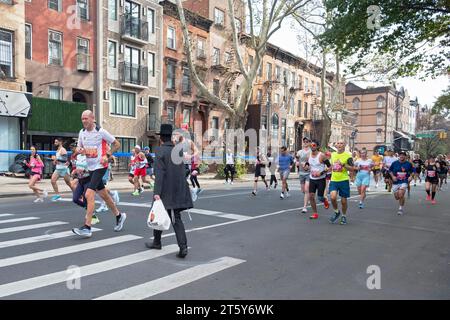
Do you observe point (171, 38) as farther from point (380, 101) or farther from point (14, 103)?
point (380, 101)

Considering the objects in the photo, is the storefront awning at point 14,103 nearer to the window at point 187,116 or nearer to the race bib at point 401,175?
the window at point 187,116

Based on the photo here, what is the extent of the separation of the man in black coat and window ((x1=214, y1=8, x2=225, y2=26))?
32795 millimetres

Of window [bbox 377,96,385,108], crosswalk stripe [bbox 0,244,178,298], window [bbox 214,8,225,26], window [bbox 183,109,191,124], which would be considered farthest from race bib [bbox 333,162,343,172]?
window [bbox 377,96,385,108]

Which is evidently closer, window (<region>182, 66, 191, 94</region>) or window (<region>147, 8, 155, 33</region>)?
window (<region>147, 8, 155, 33</region>)

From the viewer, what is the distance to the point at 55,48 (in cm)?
2412

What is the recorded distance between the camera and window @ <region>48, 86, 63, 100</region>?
23.9 metres

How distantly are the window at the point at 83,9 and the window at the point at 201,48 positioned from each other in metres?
10.6

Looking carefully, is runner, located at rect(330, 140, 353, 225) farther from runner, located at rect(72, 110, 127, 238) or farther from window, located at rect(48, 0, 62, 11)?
window, located at rect(48, 0, 62, 11)

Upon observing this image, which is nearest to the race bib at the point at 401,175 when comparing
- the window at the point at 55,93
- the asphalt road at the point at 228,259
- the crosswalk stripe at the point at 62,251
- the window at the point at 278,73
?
the asphalt road at the point at 228,259

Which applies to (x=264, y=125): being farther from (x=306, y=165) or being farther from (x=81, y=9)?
(x=306, y=165)

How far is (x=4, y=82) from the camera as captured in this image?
67.9 ft

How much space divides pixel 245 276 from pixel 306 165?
6.21m

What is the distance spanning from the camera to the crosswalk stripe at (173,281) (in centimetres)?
421
